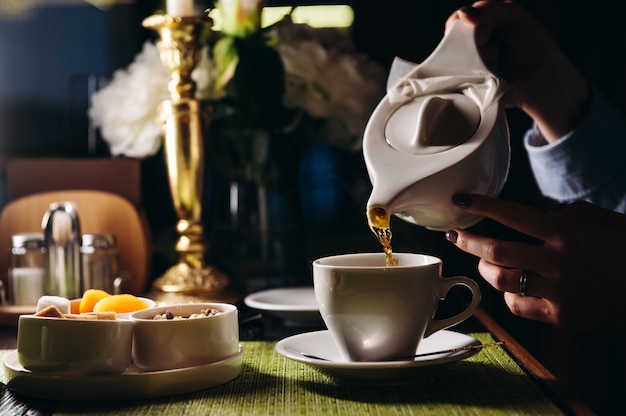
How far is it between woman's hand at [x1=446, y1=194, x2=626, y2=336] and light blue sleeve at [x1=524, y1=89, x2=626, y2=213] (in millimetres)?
446

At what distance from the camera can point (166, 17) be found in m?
1.22

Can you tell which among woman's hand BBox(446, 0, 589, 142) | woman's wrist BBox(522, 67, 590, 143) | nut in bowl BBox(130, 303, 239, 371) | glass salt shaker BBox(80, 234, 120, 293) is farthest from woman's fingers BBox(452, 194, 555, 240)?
glass salt shaker BBox(80, 234, 120, 293)

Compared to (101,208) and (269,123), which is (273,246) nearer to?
(269,123)

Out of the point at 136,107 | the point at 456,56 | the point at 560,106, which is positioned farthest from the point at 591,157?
the point at 136,107

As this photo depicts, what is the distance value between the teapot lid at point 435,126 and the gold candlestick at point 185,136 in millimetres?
530

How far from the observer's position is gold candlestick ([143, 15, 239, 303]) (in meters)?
1.23

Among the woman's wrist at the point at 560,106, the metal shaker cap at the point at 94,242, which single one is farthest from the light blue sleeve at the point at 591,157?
the metal shaker cap at the point at 94,242

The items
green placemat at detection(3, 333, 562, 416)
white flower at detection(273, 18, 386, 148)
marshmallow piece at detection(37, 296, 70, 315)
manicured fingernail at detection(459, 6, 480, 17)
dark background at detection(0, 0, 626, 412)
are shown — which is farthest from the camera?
dark background at detection(0, 0, 626, 412)

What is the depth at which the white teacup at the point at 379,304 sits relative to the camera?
686 millimetres

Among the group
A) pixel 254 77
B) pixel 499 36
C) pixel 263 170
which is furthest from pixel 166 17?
pixel 499 36

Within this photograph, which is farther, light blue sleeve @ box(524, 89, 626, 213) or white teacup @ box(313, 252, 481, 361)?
light blue sleeve @ box(524, 89, 626, 213)

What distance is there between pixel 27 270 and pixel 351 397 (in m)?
0.72

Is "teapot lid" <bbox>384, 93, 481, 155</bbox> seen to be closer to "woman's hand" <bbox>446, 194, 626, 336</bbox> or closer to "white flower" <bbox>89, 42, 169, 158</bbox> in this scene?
"woman's hand" <bbox>446, 194, 626, 336</bbox>

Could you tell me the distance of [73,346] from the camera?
65 centimetres
